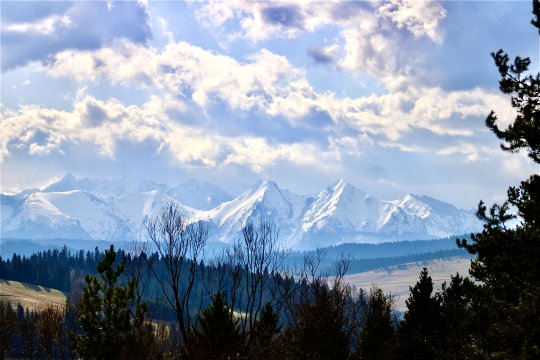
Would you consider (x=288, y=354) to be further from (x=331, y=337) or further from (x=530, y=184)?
(x=530, y=184)

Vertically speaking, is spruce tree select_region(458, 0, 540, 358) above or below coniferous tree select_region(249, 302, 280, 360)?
above

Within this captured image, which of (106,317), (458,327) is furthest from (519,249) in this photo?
(106,317)

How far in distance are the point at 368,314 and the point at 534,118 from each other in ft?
97.1

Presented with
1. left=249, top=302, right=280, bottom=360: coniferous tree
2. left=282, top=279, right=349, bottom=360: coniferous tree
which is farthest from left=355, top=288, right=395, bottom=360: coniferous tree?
left=249, top=302, right=280, bottom=360: coniferous tree

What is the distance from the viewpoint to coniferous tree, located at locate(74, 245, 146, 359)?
37.9 m

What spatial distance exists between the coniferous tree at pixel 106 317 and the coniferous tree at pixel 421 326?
789 inches

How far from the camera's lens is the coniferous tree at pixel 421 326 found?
→ 47.3m

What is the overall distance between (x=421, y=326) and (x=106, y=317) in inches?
919

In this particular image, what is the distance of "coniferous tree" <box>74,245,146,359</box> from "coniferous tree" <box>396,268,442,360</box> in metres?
20.0

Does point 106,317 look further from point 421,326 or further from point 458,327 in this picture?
point 421,326

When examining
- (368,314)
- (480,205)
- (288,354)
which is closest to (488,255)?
(480,205)

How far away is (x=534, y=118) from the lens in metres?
27.0

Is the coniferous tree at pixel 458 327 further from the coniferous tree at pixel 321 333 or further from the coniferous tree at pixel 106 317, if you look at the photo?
the coniferous tree at pixel 106 317

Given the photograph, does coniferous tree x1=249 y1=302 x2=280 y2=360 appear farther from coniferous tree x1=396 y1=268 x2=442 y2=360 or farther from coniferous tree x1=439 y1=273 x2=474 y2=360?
coniferous tree x1=439 y1=273 x2=474 y2=360
